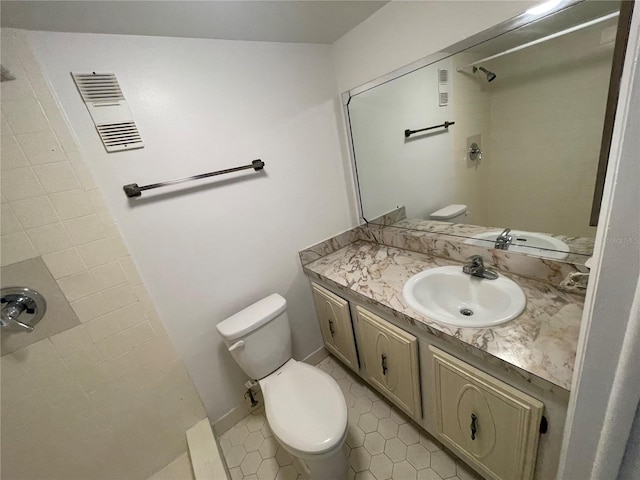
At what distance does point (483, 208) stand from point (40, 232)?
188 cm

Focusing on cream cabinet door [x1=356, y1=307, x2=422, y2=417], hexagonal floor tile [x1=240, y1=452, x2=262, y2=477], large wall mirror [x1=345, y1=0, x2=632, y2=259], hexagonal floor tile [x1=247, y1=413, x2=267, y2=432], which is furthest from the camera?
hexagonal floor tile [x1=247, y1=413, x2=267, y2=432]

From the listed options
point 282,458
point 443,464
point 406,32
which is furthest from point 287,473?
point 406,32

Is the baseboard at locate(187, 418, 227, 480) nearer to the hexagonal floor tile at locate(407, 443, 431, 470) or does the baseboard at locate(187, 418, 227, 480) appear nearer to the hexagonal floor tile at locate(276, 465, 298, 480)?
the hexagonal floor tile at locate(276, 465, 298, 480)

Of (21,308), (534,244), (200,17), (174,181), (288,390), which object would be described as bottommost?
(288,390)

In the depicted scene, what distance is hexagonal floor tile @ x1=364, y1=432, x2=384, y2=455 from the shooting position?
51.8 inches

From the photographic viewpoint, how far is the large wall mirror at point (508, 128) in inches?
34.5

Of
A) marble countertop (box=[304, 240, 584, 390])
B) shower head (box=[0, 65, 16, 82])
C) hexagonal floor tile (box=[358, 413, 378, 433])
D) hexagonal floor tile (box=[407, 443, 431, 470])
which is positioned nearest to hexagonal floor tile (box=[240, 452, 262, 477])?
hexagonal floor tile (box=[358, 413, 378, 433])

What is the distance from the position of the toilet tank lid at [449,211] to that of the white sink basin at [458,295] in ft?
1.05

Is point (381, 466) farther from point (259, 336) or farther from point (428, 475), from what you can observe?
point (259, 336)

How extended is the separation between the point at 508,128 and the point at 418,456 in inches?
62.2

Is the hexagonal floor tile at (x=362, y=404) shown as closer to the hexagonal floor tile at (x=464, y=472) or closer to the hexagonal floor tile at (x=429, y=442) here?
the hexagonal floor tile at (x=429, y=442)

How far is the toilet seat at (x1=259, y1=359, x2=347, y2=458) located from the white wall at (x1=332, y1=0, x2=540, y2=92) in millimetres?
1585

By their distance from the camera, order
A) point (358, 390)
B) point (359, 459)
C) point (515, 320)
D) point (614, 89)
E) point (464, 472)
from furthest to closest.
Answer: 1. point (358, 390)
2. point (359, 459)
3. point (464, 472)
4. point (515, 320)
5. point (614, 89)

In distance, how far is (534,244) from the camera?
1114mm
